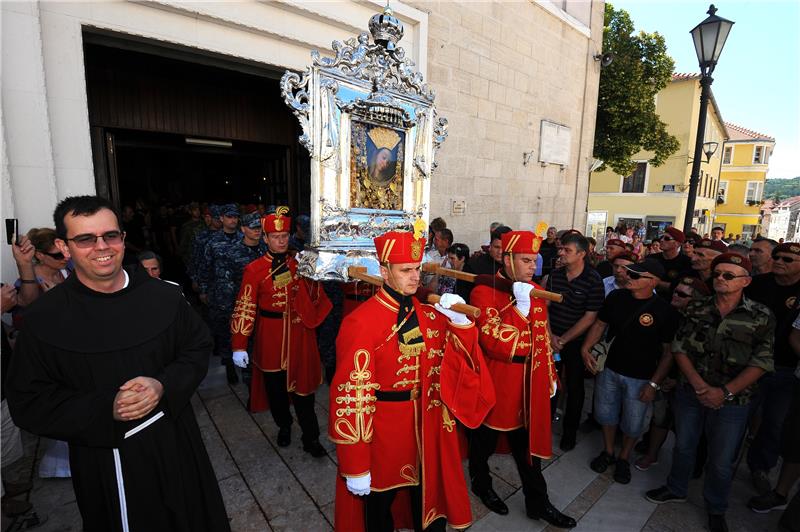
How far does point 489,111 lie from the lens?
28.0 feet

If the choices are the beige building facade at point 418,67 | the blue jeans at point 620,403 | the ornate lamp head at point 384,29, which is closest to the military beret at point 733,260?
the blue jeans at point 620,403

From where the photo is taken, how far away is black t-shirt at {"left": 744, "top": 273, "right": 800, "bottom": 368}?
3635 millimetres

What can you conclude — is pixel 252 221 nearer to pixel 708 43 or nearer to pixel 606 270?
pixel 606 270

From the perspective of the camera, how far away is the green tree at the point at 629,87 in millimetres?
15148

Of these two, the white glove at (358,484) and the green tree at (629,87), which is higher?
the green tree at (629,87)

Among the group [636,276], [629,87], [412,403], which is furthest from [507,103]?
[629,87]

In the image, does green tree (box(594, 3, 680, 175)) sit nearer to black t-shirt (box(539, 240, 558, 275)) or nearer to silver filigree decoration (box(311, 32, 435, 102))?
black t-shirt (box(539, 240, 558, 275))

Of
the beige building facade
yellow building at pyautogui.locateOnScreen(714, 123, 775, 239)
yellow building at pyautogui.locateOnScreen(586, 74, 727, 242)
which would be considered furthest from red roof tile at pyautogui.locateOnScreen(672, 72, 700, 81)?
the beige building facade

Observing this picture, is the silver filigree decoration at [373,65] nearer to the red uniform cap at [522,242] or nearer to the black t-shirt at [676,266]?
the red uniform cap at [522,242]

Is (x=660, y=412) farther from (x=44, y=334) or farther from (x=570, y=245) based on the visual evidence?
(x=44, y=334)

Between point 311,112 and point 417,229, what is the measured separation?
202 centimetres

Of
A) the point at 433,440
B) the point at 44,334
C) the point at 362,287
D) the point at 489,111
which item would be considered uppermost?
the point at 489,111

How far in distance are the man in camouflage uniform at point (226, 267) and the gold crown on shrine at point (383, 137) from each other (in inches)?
76.0

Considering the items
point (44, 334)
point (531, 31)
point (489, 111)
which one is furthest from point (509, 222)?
point (44, 334)
